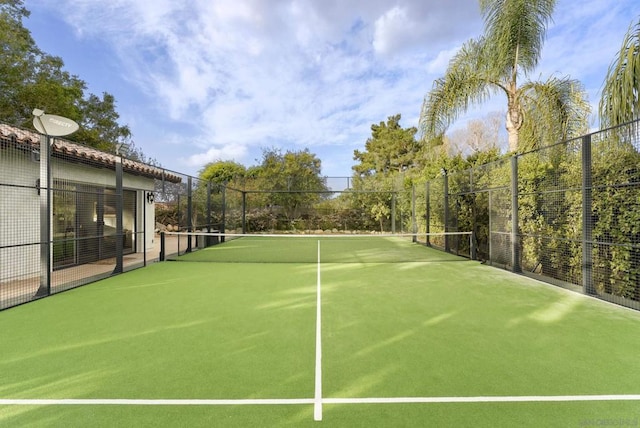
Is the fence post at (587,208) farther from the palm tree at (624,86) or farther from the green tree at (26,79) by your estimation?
the green tree at (26,79)

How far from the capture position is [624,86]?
543cm

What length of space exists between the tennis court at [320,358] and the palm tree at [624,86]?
3.22 metres

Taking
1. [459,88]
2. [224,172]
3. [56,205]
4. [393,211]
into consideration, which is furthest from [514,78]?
[224,172]

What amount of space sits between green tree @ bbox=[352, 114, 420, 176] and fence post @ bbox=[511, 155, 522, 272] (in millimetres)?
21011

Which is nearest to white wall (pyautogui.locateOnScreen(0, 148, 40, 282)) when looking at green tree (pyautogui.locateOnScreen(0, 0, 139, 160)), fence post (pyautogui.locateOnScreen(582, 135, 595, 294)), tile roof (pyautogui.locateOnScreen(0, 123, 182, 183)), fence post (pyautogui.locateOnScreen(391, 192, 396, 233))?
tile roof (pyautogui.locateOnScreen(0, 123, 182, 183))

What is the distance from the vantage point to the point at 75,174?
8.14 m

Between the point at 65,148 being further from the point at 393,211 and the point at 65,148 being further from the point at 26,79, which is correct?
the point at 393,211

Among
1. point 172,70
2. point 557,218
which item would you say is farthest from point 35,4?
point 557,218

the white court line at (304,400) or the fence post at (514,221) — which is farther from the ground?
the fence post at (514,221)

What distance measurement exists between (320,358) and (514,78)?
10.4 metres

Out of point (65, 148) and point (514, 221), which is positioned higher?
point (65, 148)

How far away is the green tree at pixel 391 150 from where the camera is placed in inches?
1108

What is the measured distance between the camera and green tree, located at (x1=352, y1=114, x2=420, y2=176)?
92.3ft

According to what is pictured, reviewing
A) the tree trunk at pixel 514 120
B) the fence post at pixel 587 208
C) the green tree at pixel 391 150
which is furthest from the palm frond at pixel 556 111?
the green tree at pixel 391 150
